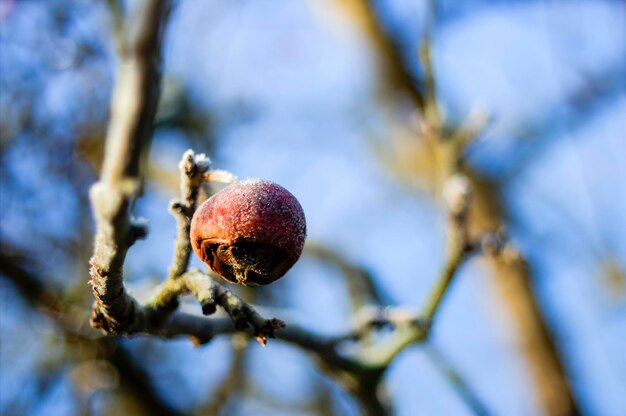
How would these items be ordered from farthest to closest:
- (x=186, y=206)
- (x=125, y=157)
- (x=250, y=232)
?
(x=186, y=206), (x=250, y=232), (x=125, y=157)

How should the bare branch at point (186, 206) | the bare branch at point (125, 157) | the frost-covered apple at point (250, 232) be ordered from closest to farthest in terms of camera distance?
the bare branch at point (125, 157)
the frost-covered apple at point (250, 232)
the bare branch at point (186, 206)

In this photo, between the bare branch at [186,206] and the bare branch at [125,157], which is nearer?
the bare branch at [125,157]

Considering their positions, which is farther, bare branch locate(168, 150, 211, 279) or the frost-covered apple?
bare branch locate(168, 150, 211, 279)


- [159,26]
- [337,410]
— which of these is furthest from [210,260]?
[337,410]

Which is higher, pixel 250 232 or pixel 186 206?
pixel 250 232

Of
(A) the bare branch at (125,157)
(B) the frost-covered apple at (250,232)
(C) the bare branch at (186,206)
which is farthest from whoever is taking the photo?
(C) the bare branch at (186,206)

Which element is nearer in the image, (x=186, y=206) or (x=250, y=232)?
(x=250, y=232)

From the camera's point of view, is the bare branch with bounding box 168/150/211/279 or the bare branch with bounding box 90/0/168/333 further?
the bare branch with bounding box 168/150/211/279

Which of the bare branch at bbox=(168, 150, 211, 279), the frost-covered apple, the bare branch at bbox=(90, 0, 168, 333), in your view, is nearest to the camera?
the bare branch at bbox=(90, 0, 168, 333)

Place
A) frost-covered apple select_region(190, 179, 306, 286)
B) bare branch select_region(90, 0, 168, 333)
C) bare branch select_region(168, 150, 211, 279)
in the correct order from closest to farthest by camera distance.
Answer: bare branch select_region(90, 0, 168, 333)
frost-covered apple select_region(190, 179, 306, 286)
bare branch select_region(168, 150, 211, 279)

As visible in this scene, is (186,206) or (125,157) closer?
(125,157)

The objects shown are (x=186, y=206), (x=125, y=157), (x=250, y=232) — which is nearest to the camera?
(x=125, y=157)

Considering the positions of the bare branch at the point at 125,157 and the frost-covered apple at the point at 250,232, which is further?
the frost-covered apple at the point at 250,232
